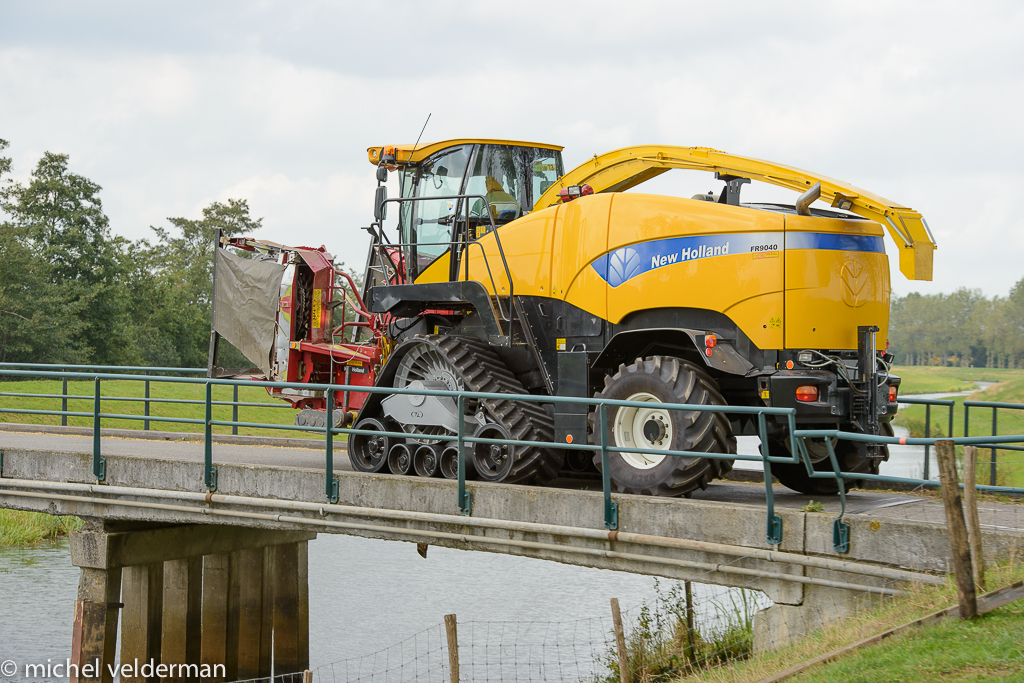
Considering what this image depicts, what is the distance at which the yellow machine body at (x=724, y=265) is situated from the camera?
28.7 ft

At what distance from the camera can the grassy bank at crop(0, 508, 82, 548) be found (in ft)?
70.2

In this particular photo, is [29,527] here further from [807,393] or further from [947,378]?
[947,378]

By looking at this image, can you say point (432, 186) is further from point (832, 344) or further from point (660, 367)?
point (832, 344)

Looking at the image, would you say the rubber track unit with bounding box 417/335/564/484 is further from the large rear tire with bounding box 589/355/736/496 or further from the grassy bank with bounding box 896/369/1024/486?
the grassy bank with bounding box 896/369/1024/486

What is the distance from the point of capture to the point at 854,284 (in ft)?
29.5

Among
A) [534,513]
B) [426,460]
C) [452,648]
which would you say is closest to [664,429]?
[534,513]

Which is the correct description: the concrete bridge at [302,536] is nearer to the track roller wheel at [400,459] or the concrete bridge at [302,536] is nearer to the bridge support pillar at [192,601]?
the bridge support pillar at [192,601]

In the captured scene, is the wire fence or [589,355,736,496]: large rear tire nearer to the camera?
[589,355,736,496]: large rear tire

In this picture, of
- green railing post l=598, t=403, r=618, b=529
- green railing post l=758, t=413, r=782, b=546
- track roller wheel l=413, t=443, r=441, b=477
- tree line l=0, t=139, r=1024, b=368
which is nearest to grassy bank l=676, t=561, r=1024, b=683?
green railing post l=758, t=413, r=782, b=546

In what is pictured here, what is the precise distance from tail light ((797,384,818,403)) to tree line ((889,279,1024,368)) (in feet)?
458

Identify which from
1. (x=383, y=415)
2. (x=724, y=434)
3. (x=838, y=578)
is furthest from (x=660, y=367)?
(x=383, y=415)

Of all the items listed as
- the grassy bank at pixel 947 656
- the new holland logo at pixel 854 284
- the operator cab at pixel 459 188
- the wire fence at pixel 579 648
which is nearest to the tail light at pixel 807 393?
the new holland logo at pixel 854 284

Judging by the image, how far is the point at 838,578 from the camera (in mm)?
7445

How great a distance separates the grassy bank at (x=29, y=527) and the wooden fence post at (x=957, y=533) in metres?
18.8
